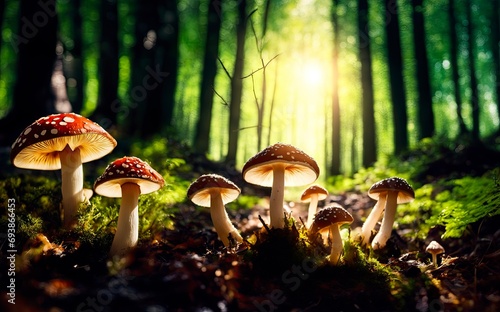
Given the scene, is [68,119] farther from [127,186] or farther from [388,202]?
[388,202]

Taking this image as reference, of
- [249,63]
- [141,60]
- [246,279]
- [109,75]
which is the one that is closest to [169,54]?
[141,60]

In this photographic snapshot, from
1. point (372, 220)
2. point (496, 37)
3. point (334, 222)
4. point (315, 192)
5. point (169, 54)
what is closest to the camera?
point (334, 222)

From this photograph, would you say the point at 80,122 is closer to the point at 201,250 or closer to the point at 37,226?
the point at 37,226

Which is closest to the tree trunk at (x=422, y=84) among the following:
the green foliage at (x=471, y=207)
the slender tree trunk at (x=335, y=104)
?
the slender tree trunk at (x=335, y=104)

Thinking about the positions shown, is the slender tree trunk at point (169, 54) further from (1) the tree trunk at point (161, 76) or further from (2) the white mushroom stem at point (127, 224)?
(2) the white mushroom stem at point (127, 224)

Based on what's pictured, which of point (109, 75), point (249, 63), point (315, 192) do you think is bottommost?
point (315, 192)

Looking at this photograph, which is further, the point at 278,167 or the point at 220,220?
the point at 220,220

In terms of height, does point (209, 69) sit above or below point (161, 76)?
above

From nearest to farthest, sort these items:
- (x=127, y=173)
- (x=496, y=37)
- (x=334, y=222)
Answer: (x=127, y=173), (x=334, y=222), (x=496, y=37)

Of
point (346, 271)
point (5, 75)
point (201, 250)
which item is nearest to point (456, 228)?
point (346, 271)
